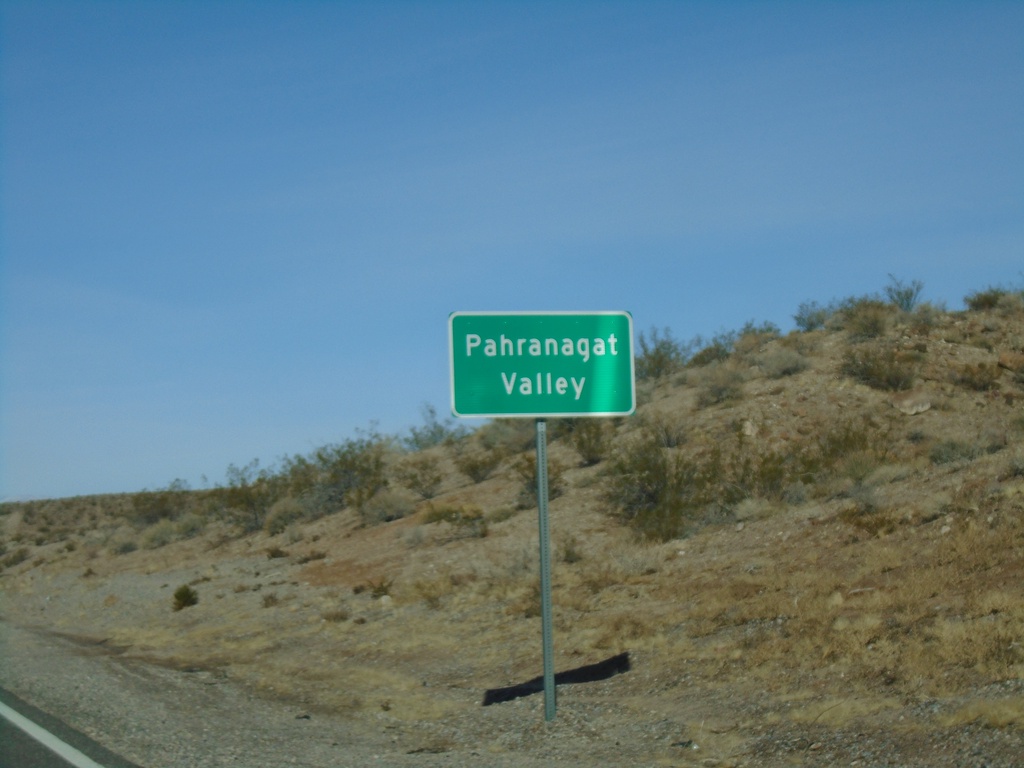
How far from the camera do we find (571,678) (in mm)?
11734

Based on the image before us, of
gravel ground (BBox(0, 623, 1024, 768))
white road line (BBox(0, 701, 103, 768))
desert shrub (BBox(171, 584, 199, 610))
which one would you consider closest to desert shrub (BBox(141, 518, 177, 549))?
desert shrub (BBox(171, 584, 199, 610))

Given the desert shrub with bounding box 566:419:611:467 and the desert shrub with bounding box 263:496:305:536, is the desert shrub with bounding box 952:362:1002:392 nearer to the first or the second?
the desert shrub with bounding box 566:419:611:467

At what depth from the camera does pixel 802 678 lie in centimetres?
984

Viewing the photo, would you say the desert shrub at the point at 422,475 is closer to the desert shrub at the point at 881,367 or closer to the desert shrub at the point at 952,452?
the desert shrub at the point at 881,367

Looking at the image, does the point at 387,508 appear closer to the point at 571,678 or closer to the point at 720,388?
the point at 720,388

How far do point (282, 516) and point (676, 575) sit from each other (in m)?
22.8

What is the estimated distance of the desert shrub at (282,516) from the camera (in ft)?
117

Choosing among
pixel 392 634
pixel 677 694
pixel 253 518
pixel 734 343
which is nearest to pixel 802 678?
pixel 677 694

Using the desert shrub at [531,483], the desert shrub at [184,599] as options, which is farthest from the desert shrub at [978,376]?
the desert shrub at [184,599]

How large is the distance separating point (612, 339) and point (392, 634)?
8143 mm

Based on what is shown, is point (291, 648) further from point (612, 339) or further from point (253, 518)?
point (253, 518)

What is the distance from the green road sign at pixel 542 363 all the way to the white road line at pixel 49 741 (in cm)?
446

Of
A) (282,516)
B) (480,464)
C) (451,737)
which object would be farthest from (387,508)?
(451,737)

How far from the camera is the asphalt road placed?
26.8 feet
